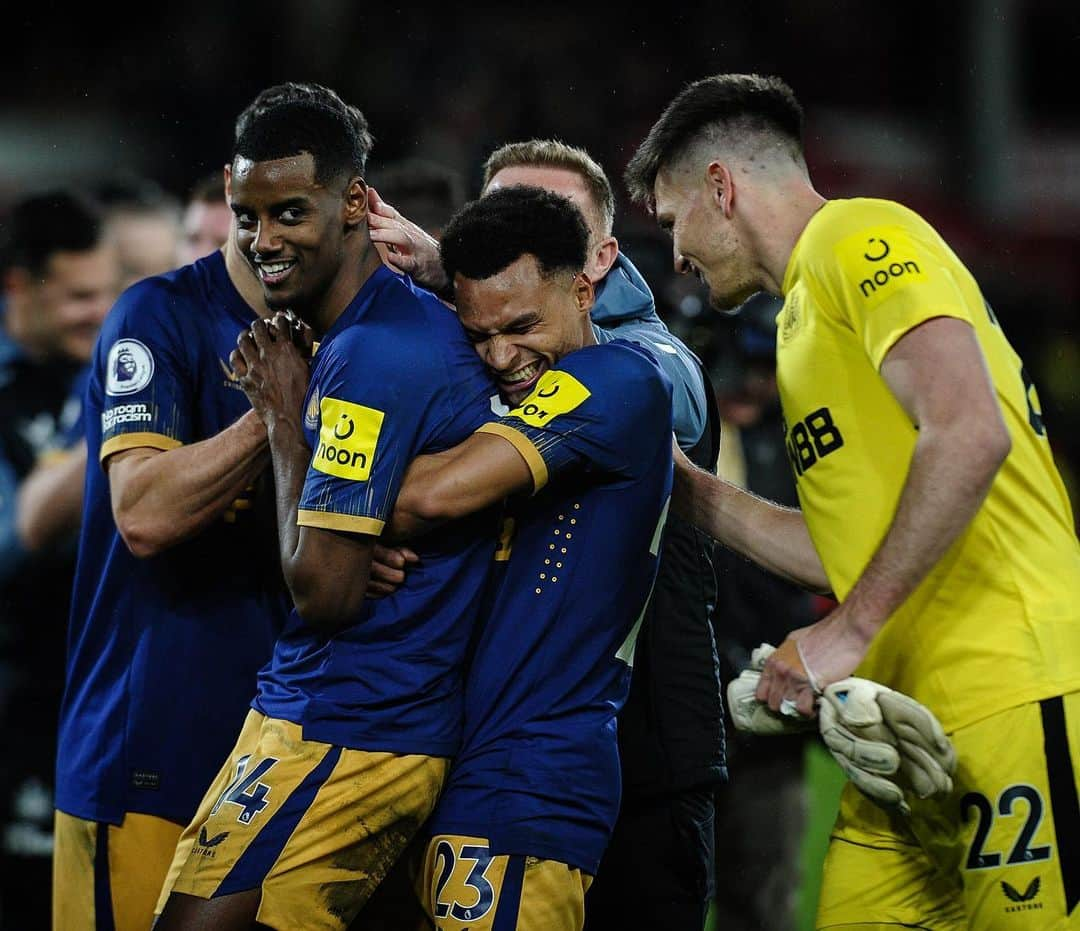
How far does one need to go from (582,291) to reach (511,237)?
194 millimetres

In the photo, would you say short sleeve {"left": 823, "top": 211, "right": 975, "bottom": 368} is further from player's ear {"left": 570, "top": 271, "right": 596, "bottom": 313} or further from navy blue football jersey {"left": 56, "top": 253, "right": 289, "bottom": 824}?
navy blue football jersey {"left": 56, "top": 253, "right": 289, "bottom": 824}

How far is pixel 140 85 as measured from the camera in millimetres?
9477

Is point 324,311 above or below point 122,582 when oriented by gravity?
above

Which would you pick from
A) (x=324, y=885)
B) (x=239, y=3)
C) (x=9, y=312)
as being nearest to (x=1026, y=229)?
(x=239, y=3)

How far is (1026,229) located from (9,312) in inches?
337

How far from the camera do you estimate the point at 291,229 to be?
3.14 m

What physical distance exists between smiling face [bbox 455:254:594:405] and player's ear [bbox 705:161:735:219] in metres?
0.40

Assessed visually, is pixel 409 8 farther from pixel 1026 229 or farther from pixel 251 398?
pixel 251 398

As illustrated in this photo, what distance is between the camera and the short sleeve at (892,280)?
2.71m

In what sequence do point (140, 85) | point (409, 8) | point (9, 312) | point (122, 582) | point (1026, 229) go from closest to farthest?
1. point (122, 582)
2. point (9, 312)
3. point (140, 85)
4. point (409, 8)
5. point (1026, 229)

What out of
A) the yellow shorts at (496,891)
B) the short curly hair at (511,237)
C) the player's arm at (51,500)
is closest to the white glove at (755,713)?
the yellow shorts at (496,891)

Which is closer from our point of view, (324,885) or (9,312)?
(324,885)

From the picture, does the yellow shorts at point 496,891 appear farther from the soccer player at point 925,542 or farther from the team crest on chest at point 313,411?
the team crest on chest at point 313,411

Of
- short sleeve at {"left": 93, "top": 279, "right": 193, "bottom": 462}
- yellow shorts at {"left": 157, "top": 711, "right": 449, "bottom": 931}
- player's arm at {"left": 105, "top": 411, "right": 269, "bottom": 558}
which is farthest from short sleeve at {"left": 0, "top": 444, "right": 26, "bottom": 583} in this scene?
yellow shorts at {"left": 157, "top": 711, "right": 449, "bottom": 931}
